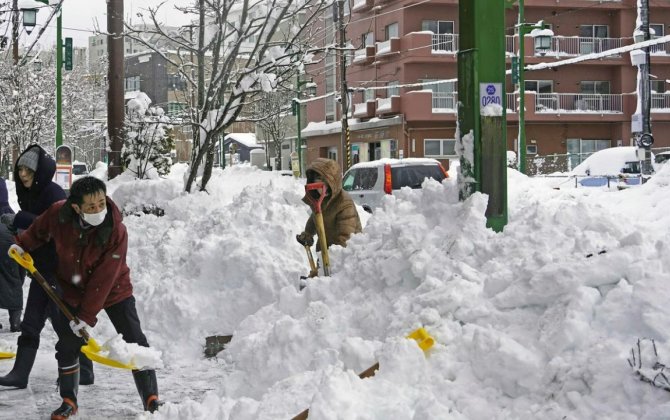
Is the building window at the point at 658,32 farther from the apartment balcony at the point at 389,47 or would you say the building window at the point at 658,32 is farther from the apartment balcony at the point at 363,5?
the apartment balcony at the point at 363,5

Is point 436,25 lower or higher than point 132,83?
lower

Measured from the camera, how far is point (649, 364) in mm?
3412

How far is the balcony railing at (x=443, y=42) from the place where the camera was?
3759 centimetres

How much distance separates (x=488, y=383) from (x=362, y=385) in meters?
0.58

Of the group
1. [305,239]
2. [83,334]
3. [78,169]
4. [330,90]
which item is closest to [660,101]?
[330,90]

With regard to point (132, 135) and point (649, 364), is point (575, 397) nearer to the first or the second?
point (649, 364)

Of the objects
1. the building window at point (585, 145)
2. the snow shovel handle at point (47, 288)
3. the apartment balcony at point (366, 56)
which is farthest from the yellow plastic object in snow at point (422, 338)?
the building window at point (585, 145)

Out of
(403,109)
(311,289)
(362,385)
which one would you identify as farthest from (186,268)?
(403,109)

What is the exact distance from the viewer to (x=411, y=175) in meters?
17.3

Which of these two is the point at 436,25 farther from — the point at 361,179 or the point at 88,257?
the point at 88,257

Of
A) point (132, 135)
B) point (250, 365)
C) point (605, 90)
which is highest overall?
point (605, 90)

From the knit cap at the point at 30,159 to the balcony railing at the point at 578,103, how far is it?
114 feet

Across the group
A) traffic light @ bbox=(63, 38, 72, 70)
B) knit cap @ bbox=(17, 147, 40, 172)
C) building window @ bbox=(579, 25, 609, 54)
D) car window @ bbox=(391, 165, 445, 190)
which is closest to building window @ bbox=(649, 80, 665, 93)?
building window @ bbox=(579, 25, 609, 54)

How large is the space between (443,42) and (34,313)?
1332 inches
